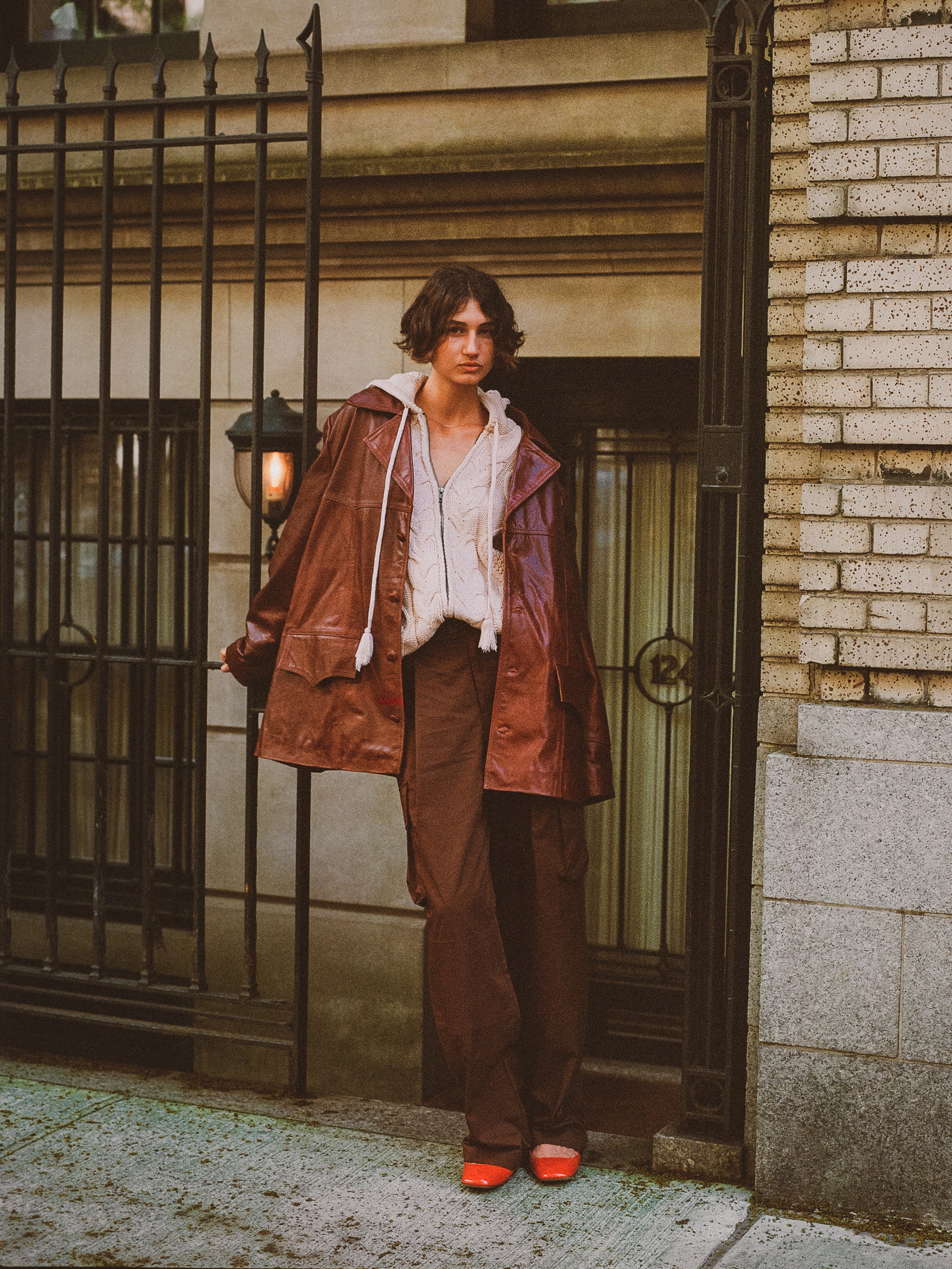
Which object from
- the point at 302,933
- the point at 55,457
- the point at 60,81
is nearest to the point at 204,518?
the point at 55,457

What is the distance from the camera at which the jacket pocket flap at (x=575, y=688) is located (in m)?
3.65

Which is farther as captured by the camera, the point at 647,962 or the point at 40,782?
the point at 40,782

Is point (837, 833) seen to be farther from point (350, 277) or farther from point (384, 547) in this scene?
point (350, 277)

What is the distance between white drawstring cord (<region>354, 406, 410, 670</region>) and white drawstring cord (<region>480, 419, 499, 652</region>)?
0.86 ft

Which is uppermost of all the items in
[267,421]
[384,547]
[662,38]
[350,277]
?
[662,38]

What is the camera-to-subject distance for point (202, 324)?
13.7 feet

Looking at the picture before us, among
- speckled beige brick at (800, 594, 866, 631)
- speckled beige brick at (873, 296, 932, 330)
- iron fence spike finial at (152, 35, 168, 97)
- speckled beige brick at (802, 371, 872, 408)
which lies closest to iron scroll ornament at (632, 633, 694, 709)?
speckled beige brick at (800, 594, 866, 631)

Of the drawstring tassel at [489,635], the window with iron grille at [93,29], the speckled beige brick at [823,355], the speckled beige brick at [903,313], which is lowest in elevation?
the drawstring tassel at [489,635]

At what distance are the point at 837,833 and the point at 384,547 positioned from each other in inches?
53.6

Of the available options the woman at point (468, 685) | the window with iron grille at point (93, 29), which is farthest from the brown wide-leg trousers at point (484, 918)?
the window with iron grille at point (93, 29)

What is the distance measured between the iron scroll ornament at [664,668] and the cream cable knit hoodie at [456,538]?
87.4 inches

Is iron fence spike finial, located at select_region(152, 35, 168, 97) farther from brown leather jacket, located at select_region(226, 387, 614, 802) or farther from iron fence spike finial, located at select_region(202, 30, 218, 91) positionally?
brown leather jacket, located at select_region(226, 387, 614, 802)

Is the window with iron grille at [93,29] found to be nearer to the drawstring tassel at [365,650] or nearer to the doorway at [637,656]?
the doorway at [637,656]

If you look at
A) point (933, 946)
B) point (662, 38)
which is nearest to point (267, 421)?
point (662, 38)
